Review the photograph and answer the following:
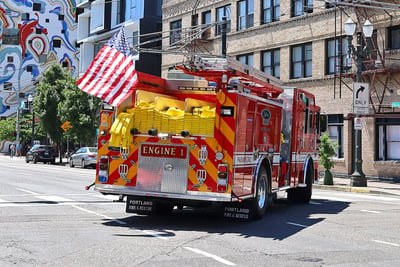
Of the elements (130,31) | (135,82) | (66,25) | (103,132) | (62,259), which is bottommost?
(62,259)

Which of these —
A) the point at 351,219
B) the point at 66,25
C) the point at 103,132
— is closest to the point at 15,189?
the point at 103,132

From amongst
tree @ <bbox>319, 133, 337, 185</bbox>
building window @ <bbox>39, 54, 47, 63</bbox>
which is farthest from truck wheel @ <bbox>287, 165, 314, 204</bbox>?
building window @ <bbox>39, 54, 47, 63</bbox>

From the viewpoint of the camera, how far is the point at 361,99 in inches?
922

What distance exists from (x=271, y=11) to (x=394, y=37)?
28.9ft

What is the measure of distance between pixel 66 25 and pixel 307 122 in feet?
272

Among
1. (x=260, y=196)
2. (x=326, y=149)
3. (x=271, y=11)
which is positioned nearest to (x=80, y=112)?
(x=271, y=11)

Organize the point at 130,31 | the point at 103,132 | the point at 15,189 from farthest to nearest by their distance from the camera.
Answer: the point at 130,31 → the point at 15,189 → the point at 103,132

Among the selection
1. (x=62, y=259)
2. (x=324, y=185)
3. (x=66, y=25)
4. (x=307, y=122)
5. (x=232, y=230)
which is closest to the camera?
(x=62, y=259)

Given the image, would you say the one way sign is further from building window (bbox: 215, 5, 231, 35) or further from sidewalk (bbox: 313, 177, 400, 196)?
building window (bbox: 215, 5, 231, 35)

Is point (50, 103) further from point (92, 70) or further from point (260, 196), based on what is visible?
point (260, 196)

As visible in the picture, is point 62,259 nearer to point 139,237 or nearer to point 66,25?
point 139,237

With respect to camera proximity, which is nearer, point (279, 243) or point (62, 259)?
point (62, 259)

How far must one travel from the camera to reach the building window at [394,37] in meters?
27.2

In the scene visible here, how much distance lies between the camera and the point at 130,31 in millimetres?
48000
